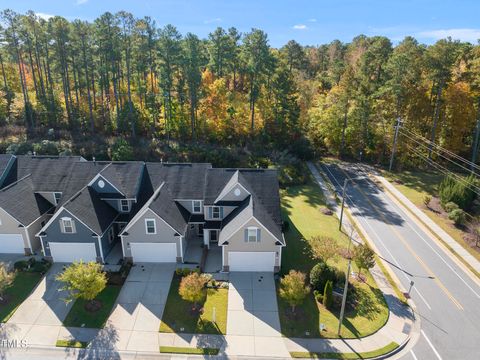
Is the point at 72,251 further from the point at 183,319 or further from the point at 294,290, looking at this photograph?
the point at 294,290

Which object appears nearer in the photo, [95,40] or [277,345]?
[277,345]

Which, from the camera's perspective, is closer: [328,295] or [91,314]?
[91,314]

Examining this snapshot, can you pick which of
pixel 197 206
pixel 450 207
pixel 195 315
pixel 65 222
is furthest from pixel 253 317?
pixel 450 207

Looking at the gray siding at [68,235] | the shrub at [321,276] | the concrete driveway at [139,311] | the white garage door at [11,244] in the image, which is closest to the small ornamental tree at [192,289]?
the concrete driveway at [139,311]

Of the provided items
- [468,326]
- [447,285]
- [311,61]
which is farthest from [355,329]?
[311,61]

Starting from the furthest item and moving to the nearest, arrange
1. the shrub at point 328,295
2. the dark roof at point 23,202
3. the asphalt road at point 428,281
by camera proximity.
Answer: the dark roof at point 23,202
the shrub at point 328,295
the asphalt road at point 428,281

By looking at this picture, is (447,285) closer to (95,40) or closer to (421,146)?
(421,146)

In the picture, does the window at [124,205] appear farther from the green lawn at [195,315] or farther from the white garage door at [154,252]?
the green lawn at [195,315]
